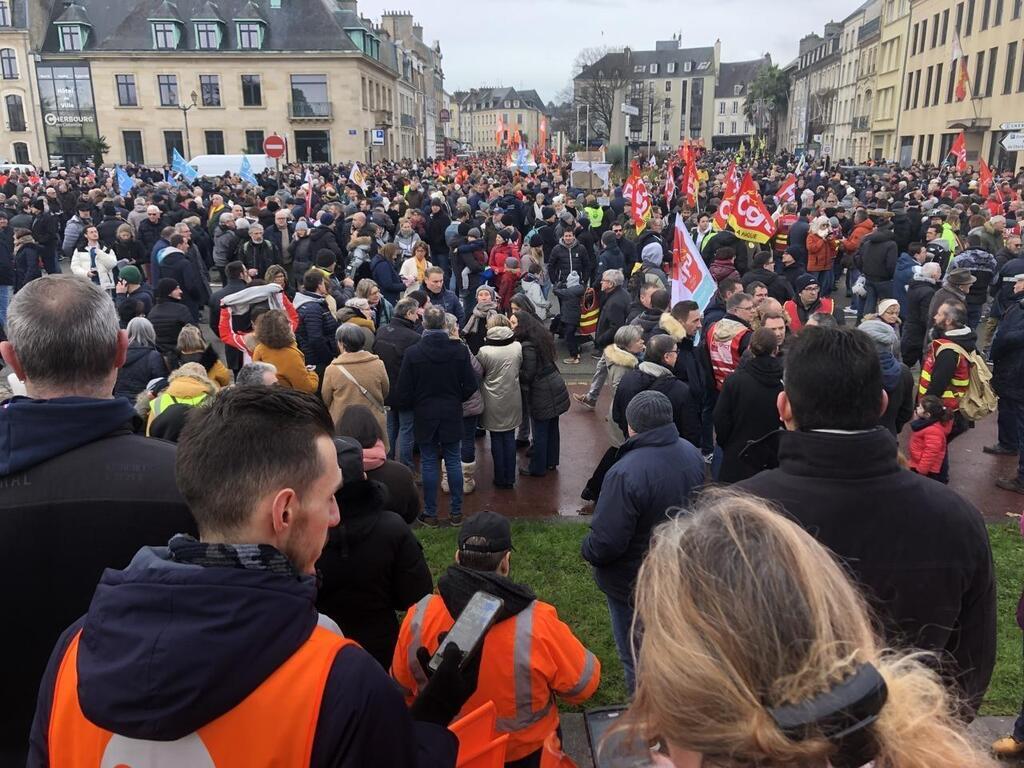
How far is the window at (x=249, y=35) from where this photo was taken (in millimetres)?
50469

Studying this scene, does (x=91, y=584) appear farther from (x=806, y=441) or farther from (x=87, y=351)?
(x=806, y=441)

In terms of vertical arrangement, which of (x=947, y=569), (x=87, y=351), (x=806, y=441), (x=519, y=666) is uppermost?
(x=87, y=351)

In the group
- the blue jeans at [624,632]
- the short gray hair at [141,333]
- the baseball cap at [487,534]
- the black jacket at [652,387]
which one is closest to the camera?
the baseball cap at [487,534]

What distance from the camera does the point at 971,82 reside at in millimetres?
41719

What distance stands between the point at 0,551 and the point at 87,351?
1.90ft

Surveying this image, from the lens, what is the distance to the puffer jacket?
6.87 m

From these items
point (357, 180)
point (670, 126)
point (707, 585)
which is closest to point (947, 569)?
point (707, 585)

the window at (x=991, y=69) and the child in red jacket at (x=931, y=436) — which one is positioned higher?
the window at (x=991, y=69)

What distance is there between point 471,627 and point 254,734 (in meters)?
0.66

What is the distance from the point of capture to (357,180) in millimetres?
22328

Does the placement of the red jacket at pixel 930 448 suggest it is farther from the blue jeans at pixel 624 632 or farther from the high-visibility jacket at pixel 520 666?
the high-visibility jacket at pixel 520 666

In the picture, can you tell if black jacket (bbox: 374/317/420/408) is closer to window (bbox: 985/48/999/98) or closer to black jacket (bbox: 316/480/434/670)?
black jacket (bbox: 316/480/434/670)

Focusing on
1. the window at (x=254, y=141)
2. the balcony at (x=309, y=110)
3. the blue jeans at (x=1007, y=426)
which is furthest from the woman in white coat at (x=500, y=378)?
the window at (x=254, y=141)

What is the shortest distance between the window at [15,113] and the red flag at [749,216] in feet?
186
